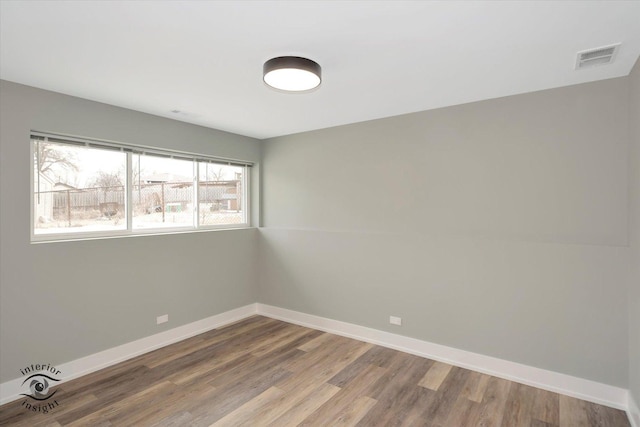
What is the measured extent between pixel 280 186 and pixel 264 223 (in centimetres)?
63

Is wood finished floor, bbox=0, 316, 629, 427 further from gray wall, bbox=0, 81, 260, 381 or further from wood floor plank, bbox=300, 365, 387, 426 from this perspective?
gray wall, bbox=0, 81, 260, 381

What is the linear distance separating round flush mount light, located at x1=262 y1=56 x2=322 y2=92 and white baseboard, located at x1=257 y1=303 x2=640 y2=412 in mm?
2766

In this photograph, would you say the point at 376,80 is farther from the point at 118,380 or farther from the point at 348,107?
the point at 118,380

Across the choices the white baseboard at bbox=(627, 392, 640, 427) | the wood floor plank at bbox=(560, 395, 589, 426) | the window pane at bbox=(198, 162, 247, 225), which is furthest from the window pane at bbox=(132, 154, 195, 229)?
the white baseboard at bbox=(627, 392, 640, 427)

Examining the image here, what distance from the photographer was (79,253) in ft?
9.84

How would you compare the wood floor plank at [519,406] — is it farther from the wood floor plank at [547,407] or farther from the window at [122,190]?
the window at [122,190]

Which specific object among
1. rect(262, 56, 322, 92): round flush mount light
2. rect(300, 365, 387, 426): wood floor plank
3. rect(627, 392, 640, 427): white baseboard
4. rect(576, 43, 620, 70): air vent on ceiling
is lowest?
rect(300, 365, 387, 426): wood floor plank

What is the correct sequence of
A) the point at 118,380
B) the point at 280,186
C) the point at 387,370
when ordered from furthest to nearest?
the point at 280,186 → the point at 387,370 → the point at 118,380

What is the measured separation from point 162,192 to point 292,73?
242 centimetres

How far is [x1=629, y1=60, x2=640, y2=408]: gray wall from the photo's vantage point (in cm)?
222

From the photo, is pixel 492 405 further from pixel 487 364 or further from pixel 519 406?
pixel 487 364

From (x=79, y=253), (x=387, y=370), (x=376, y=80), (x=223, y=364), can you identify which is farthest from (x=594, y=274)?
(x=79, y=253)

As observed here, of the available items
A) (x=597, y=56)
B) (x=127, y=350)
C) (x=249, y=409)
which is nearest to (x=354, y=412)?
(x=249, y=409)

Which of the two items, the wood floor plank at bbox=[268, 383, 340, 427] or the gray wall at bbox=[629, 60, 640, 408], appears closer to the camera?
the gray wall at bbox=[629, 60, 640, 408]
